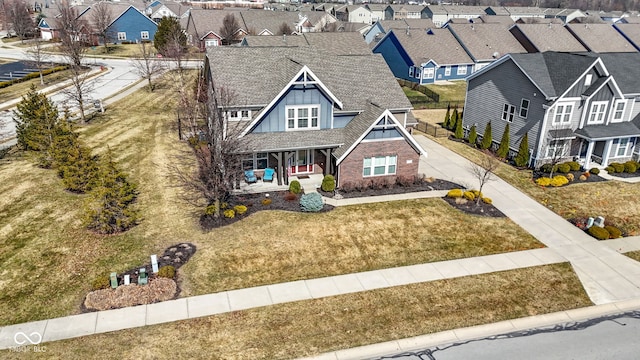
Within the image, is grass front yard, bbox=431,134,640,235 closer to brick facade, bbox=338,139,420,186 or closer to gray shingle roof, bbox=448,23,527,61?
brick facade, bbox=338,139,420,186

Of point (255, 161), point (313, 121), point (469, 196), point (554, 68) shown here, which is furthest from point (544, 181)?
point (255, 161)

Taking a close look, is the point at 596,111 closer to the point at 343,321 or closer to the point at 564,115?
A: the point at 564,115

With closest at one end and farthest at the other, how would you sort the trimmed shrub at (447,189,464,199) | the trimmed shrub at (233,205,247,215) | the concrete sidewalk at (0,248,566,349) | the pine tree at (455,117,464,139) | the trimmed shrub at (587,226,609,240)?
the concrete sidewalk at (0,248,566,349), the trimmed shrub at (587,226,609,240), the trimmed shrub at (233,205,247,215), the trimmed shrub at (447,189,464,199), the pine tree at (455,117,464,139)

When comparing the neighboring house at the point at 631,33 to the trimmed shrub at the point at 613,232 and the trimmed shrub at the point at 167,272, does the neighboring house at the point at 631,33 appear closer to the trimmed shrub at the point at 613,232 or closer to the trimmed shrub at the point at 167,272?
the trimmed shrub at the point at 613,232

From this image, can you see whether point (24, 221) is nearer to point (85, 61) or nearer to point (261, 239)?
point (261, 239)

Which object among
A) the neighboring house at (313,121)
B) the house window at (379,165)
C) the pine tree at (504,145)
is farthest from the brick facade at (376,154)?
the pine tree at (504,145)

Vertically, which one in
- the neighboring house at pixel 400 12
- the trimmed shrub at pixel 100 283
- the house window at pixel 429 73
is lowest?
the trimmed shrub at pixel 100 283

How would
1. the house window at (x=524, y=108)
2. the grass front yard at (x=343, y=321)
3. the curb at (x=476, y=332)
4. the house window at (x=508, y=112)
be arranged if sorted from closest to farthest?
the grass front yard at (x=343, y=321), the curb at (x=476, y=332), the house window at (x=524, y=108), the house window at (x=508, y=112)

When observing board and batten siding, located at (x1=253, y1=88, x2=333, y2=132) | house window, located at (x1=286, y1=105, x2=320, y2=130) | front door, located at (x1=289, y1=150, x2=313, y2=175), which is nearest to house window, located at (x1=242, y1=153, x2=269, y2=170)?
front door, located at (x1=289, y1=150, x2=313, y2=175)
